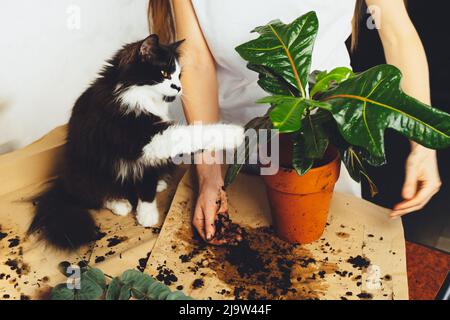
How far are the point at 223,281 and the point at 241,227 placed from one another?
15cm

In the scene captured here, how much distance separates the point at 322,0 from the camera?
3.00ft

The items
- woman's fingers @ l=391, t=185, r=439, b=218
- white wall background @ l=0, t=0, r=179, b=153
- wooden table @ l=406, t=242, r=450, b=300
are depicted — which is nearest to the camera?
woman's fingers @ l=391, t=185, r=439, b=218

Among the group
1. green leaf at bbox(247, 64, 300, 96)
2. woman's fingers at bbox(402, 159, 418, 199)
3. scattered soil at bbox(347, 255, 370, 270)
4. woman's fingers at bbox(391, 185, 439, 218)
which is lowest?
scattered soil at bbox(347, 255, 370, 270)

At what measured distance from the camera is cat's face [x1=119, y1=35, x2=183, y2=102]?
84cm

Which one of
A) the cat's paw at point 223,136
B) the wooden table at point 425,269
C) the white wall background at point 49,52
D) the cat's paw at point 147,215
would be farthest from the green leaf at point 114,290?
the wooden table at point 425,269

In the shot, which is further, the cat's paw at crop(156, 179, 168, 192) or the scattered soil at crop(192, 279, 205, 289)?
the cat's paw at crop(156, 179, 168, 192)

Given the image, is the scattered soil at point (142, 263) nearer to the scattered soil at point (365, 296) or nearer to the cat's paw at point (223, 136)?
the cat's paw at point (223, 136)

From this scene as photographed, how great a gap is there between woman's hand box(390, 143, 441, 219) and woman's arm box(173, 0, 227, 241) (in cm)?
36

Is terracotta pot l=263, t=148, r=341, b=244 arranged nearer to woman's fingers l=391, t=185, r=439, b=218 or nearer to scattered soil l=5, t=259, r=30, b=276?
woman's fingers l=391, t=185, r=439, b=218

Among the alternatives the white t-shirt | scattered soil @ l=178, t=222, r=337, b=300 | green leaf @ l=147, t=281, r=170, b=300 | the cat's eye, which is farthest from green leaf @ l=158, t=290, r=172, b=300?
the white t-shirt

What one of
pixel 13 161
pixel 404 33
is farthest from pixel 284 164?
pixel 13 161

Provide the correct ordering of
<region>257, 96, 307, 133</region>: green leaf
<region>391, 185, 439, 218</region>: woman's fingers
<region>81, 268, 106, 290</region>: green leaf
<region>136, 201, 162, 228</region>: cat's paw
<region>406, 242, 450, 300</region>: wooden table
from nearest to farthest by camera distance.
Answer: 1. <region>257, 96, 307, 133</region>: green leaf
2. <region>81, 268, 106, 290</region>: green leaf
3. <region>391, 185, 439, 218</region>: woman's fingers
4. <region>136, 201, 162, 228</region>: cat's paw
5. <region>406, 242, 450, 300</region>: wooden table

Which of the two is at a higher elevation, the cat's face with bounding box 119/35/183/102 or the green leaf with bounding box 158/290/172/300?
the cat's face with bounding box 119/35/183/102

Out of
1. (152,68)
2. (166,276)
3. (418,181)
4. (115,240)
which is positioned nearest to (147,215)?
(115,240)
